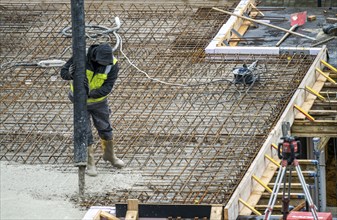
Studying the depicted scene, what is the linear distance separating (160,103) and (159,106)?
120 mm

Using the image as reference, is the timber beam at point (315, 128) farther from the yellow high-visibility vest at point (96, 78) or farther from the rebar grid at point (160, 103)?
the yellow high-visibility vest at point (96, 78)

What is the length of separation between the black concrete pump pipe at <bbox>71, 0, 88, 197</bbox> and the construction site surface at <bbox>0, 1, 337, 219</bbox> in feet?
1.57

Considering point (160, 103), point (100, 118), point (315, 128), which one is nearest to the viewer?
point (100, 118)

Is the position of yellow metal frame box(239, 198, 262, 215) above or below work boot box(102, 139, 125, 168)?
below

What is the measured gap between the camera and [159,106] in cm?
1908

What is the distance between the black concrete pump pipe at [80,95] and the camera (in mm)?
15359

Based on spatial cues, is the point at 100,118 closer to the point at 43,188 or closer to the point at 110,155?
the point at 110,155

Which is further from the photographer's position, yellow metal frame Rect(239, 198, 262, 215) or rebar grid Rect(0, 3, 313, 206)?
rebar grid Rect(0, 3, 313, 206)

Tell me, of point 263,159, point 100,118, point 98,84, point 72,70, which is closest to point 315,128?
point 263,159

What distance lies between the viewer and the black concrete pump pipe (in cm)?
1536

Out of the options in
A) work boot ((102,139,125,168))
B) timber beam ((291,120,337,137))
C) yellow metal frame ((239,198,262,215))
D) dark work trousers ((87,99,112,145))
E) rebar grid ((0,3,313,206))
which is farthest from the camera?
timber beam ((291,120,337,137))

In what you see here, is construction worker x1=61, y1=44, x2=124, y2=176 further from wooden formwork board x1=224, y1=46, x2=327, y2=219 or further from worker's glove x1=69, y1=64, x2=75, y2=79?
wooden formwork board x1=224, y1=46, x2=327, y2=219

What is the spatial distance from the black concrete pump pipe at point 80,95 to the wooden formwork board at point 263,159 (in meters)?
2.04

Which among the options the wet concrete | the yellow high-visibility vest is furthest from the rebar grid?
the yellow high-visibility vest
